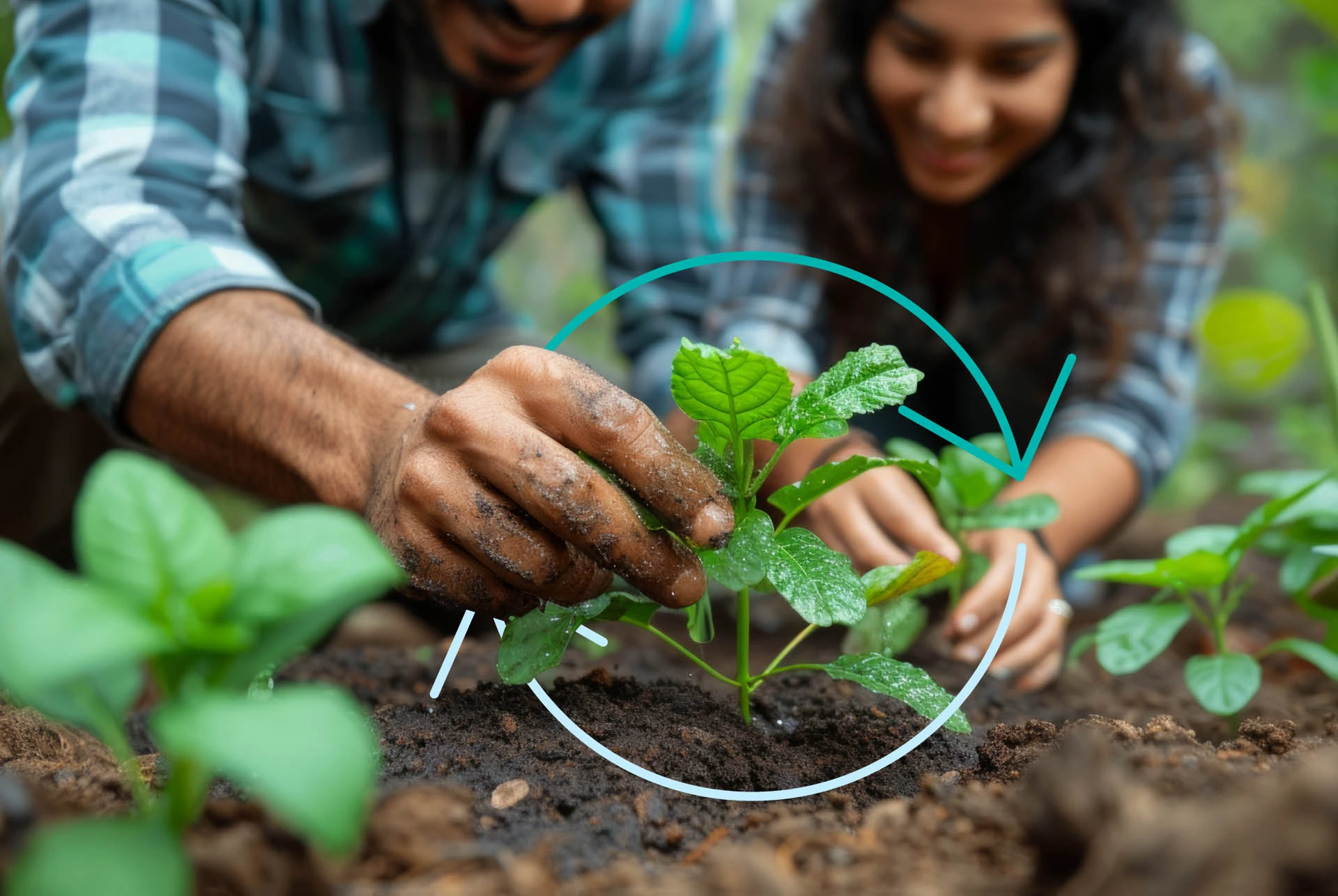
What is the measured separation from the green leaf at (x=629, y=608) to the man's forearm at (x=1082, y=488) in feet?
3.77

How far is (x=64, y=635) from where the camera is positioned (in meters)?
0.53

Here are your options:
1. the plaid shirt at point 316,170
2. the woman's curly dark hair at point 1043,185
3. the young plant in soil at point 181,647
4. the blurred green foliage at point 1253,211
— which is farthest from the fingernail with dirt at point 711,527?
the blurred green foliage at point 1253,211

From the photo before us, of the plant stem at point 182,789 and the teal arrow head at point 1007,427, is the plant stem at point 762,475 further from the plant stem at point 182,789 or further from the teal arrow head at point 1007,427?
the plant stem at point 182,789

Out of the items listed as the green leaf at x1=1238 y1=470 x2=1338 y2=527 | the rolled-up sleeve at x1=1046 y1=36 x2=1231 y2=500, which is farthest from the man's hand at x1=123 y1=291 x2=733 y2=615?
the rolled-up sleeve at x1=1046 y1=36 x2=1231 y2=500

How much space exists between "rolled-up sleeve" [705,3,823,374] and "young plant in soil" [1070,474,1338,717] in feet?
3.02

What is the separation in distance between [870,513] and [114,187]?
4.41 ft

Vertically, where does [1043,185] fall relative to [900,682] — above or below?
above

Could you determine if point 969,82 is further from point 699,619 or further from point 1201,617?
point 699,619

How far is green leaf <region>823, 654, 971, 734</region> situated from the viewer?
103 cm

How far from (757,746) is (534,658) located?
28cm

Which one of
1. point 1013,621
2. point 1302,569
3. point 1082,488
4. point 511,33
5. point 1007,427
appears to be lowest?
point 1013,621

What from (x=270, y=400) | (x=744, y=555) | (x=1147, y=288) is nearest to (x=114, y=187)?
(x=270, y=400)

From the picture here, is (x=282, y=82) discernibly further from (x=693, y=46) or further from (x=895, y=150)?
(x=895, y=150)

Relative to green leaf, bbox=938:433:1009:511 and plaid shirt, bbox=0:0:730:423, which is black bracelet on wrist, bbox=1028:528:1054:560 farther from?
plaid shirt, bbox=0:0:730:423
